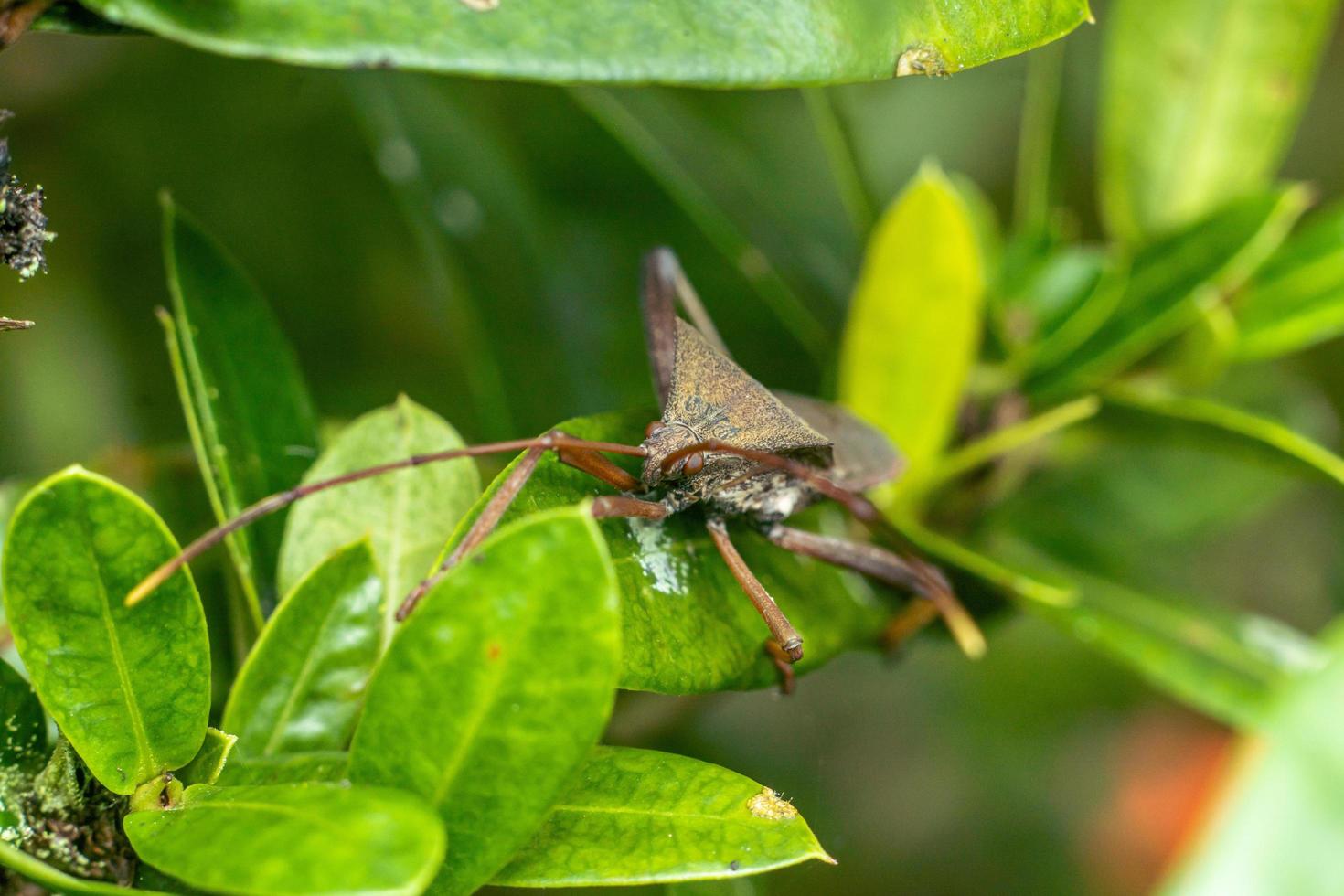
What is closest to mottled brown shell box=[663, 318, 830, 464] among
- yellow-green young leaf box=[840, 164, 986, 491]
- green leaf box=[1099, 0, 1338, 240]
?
yellow-green young leaf box=[840, 164, 986, 491]

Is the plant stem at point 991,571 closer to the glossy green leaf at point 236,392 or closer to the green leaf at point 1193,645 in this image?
the green leaf at point 1193,645

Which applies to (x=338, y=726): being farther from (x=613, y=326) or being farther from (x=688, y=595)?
(x=613, y=326)

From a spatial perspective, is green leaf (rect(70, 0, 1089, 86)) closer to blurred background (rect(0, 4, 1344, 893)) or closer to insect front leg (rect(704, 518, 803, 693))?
insect front leg (rect(704, 518, 803, 693))

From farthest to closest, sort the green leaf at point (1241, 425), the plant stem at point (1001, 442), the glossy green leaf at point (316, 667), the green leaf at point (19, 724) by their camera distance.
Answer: the plant stem at point (1001, 442) < the green leaf at point (1241, 425) < the glossy green leaf at point (316, 667) < the green leaf at point (19, 724)

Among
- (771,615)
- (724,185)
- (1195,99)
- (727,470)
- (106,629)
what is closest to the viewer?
(106,629)

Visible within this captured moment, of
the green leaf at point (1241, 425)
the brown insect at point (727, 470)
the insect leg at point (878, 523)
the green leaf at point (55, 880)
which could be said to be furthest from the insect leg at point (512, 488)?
the green leaf at point (1241, 425)

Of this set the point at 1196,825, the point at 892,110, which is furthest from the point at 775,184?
the point at 1196,825

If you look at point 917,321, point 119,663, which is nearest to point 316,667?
point 119,663
